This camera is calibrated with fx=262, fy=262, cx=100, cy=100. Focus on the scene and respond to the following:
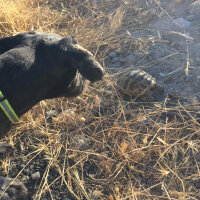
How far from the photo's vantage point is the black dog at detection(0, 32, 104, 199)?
1.76 meters

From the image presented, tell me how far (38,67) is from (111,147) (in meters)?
1.11

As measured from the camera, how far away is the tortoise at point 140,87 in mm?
2867

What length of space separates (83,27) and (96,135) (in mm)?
2045

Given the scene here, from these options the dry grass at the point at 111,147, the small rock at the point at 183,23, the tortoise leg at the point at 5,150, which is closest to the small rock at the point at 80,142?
the dry grass at the point at 111,147

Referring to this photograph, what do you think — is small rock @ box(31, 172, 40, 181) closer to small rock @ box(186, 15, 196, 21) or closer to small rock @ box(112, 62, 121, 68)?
small rock @ box(112, 62, 121, 68)

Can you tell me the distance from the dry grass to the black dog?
636mm

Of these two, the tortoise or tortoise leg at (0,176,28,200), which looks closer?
tortoise leg at (0,176,28,200)

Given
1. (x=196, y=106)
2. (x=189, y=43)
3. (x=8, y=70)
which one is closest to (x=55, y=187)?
(x=8, y=70)

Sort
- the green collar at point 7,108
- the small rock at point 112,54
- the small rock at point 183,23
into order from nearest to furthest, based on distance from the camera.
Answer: the green collar at point 7,108 → the small rock at point 112,54 → the small rock at point 183,23

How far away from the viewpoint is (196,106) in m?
2.71

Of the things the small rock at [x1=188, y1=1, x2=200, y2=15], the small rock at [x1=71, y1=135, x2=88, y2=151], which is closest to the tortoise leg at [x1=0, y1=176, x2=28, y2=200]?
the small rock at [x1=71, y1=135, x2=88, y2=151]

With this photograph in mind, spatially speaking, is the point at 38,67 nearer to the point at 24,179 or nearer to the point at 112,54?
the point at 24,179

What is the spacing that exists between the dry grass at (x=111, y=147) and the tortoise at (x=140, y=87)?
0.35ft

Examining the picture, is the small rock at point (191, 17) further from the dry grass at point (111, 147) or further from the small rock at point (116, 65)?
the dry grass at point (111, 147)
